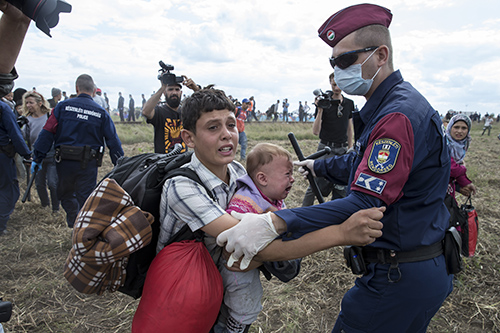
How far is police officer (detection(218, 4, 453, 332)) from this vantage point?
58.7 inches

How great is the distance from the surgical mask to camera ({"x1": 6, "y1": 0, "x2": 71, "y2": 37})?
Answer: 62.6 inches

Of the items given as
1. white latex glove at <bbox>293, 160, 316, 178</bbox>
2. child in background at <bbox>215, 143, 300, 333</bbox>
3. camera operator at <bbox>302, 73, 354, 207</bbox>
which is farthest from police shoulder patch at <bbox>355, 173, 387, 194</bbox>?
camera operator at <bbox>302, 73, 354, 207</bbox>

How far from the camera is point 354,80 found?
74.4 inches

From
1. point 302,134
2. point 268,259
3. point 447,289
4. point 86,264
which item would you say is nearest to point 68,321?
point 86,264

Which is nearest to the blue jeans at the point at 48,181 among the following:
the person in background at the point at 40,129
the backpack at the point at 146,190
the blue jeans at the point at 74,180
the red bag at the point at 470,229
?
the person in background at the point at 40,129

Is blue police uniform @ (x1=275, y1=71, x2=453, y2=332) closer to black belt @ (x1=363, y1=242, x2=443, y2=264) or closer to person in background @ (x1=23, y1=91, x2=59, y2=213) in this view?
black belt @ (x1=363, y1=242, x2=443, y2=264)

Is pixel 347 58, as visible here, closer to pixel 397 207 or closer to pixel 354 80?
pixel 354 80

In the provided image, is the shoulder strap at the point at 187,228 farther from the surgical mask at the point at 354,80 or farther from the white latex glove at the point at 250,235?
the surgical mask at the point at 354,80

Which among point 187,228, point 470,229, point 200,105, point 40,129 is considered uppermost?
point 200,105

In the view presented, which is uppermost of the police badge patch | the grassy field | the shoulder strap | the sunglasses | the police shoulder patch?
the sunglasses

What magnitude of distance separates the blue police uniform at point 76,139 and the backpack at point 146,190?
356cm

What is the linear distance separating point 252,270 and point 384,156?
974 mm

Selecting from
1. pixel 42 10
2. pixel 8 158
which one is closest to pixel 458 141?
pixel 42 10

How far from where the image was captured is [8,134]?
493 centimetres
